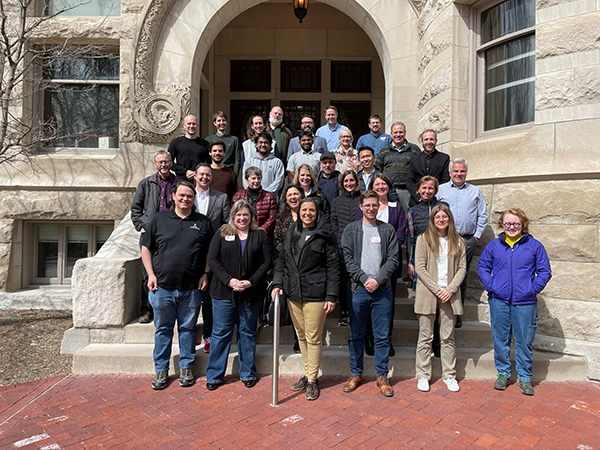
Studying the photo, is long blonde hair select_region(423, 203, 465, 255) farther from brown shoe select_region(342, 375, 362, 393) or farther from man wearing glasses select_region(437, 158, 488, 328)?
brown shoe select_region(342, 375, 362, 393)

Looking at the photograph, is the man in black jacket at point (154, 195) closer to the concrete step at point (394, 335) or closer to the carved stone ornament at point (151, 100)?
the concrete step at point (394, 335)

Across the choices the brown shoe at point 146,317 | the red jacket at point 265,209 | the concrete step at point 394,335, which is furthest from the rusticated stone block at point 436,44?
the brown shoe at point 146,317

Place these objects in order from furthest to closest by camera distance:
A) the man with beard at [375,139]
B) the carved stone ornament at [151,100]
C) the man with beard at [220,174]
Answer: the carved stone ornament at [151,100]
the man with beard at [375,139]
the man with beard at [220,174]

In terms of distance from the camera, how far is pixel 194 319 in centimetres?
440

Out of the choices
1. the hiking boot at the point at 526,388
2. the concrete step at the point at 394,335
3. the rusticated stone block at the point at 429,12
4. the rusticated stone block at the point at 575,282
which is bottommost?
the hiking boot at the point at 526,388

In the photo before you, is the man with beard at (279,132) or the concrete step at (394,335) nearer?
the concrete step at (394,335)

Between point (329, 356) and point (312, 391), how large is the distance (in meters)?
0.67

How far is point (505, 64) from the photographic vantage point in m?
6.06

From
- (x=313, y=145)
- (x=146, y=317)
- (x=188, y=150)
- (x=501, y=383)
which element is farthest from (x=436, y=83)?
(x=146, y=317)

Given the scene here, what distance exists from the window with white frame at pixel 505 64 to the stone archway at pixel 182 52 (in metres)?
1.42

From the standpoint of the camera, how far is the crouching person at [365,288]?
4.22 metres

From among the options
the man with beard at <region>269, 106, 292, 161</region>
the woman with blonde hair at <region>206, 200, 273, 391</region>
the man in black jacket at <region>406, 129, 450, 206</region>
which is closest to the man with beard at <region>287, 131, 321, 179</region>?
the man with beard at <region>269, 106, 292, 161</region>

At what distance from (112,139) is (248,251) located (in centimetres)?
477

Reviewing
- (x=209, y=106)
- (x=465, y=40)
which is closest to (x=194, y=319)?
(x=465, y=40)
